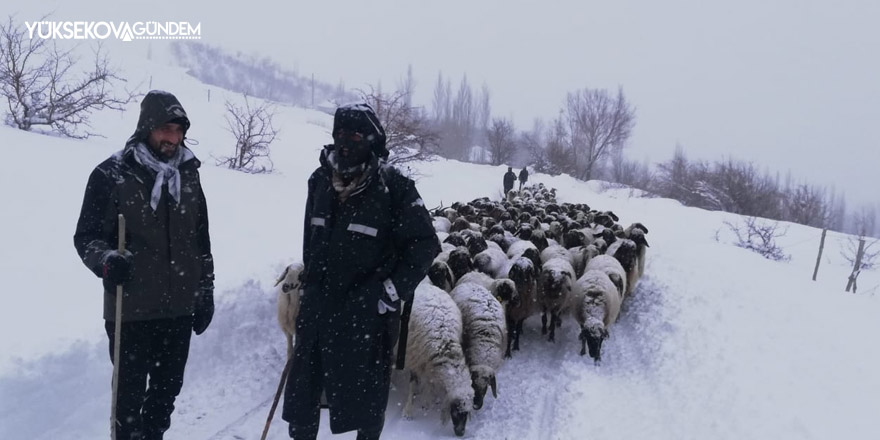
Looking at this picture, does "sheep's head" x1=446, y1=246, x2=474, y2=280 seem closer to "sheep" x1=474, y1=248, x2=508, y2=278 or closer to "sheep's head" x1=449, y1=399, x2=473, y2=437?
"sheep" x1=474, y1=248, x2=508, y2=278

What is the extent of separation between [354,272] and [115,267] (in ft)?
3.71

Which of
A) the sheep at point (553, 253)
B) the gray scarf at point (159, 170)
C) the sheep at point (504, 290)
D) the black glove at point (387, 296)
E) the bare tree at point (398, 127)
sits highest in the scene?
the bare tree at point (398, 127)

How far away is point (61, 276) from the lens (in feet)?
15.4

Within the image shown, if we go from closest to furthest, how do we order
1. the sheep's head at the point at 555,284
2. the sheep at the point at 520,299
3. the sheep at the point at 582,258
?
1. the sheep at the point at 520,299
2. the sheep's head at the point at 555,284
3. the sheep at the point at 582,258

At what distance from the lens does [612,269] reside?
288 inches

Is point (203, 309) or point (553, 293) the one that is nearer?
point (203, 309)

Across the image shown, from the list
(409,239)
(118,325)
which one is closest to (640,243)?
(409,239)

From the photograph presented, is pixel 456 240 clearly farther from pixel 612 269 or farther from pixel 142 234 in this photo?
pixel 142 234

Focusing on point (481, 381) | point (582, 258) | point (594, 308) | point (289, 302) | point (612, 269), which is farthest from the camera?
point (582, 258)

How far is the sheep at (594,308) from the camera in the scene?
5934 mm

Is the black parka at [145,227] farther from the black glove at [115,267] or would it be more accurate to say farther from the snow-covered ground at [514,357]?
the snow-covered ground at [514,357]

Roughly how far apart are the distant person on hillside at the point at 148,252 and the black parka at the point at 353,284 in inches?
28.1

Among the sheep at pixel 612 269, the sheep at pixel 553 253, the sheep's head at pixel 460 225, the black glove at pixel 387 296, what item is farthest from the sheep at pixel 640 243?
the black glove at pixel 387 296

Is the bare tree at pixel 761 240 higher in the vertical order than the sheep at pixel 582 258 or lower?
lower
